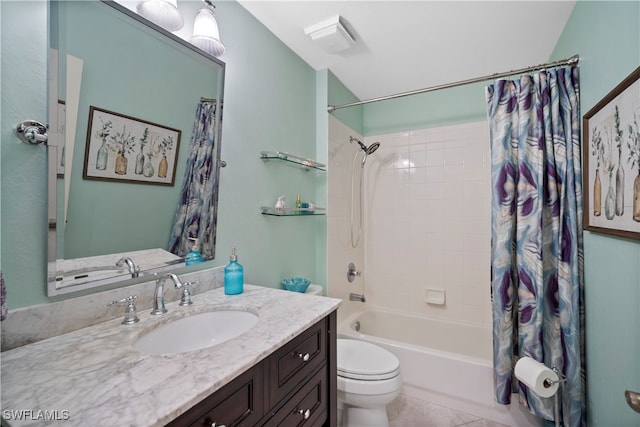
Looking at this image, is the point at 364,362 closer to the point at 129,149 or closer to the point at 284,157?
the point at 284,157

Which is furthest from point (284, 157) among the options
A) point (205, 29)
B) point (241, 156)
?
point (205, 29)

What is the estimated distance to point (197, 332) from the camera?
1.07 metres

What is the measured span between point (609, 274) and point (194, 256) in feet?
5.89

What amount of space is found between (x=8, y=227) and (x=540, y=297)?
7.45 ft

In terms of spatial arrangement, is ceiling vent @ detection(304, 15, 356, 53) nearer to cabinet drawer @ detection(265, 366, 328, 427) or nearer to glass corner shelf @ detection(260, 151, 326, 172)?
glass corner shelf @ detection(260, 151, 326, 172)

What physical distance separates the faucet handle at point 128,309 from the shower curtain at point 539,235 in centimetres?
188

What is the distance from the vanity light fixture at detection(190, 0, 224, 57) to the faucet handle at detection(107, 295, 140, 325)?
1104 mm

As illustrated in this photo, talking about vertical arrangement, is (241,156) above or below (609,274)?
above

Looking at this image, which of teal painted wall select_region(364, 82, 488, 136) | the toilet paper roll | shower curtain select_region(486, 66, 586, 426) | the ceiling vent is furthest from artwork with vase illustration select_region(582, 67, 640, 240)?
the ceiling vent

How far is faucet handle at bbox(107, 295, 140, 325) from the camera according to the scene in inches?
37.2

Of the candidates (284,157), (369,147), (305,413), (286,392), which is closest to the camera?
(286,392)

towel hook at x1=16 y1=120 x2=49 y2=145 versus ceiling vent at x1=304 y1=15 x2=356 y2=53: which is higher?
ceiling vent at x1=304 y1=15 x2=356 y2=53

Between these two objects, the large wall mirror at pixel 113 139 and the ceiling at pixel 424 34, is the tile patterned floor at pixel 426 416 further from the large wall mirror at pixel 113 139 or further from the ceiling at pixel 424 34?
the ceiling at pixel 424 34

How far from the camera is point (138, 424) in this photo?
19.4 inches
